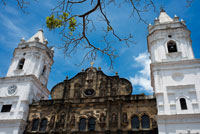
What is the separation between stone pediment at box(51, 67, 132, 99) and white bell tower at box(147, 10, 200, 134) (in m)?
3.83

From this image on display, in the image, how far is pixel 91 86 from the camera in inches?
934

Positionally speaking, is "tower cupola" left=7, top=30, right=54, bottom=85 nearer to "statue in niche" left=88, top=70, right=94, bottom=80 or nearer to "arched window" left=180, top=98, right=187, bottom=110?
"statue in niche" left=88, top=70, right=94, bottom=80

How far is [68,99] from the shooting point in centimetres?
2283

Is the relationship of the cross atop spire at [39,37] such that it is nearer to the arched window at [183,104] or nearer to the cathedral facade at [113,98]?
the cathedral facade at [113,98]

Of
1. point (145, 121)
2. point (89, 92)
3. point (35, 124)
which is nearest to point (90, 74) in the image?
point (89, 92)

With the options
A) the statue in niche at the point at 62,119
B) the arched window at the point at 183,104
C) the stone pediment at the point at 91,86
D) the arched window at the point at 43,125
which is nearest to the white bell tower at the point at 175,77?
the arched window at the point at 183,104

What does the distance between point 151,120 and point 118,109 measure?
129 inches

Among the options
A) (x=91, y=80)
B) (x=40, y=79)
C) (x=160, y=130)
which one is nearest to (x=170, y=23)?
(x=91, y=80)

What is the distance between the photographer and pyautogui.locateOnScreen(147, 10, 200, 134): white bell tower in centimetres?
1761

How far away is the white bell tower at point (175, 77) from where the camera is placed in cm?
1761

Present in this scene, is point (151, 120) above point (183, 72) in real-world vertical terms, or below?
below

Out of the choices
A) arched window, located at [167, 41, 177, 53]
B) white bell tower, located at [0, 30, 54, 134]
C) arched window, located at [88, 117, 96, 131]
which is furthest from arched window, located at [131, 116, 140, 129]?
white bell tower, located at [0, 30, 54, 134]

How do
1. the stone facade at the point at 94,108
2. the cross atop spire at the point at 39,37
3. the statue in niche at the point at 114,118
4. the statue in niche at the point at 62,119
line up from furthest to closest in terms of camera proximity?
the cross atop spire at the point at 39,37, the statue in niche at the point at 62,119, the statue in niche at the point at 114,118, the stone facade at the point at 94,108

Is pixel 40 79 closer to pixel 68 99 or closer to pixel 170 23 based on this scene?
pixel 68 99
